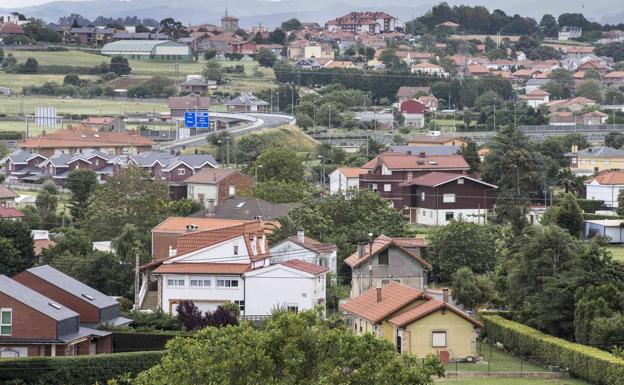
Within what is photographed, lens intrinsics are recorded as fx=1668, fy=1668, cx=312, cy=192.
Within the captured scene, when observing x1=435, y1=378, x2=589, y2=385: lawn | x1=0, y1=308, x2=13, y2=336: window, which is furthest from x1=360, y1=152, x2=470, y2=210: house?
x1=0, y1=308, x2=13, y2=336: window

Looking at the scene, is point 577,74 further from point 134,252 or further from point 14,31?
point 134,252

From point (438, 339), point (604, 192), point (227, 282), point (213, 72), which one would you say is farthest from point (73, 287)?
point (213, 72)

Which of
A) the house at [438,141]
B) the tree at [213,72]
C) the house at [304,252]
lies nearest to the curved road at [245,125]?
the house at [438,141]

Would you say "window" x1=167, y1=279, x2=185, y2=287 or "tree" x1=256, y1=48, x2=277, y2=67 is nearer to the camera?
"window" x1=167, y1=279, x2=185, y2=287

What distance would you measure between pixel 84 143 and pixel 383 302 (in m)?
42.8

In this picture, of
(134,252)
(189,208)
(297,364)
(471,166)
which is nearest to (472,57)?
(471,166)

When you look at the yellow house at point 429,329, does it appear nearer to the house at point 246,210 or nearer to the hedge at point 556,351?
the hedge at point 556,351

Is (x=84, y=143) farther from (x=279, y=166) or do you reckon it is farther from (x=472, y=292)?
(x=472, y=292)

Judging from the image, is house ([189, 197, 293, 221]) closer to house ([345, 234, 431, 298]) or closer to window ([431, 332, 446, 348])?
house ([345, 234, 431, 298])

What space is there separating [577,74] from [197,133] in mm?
49902

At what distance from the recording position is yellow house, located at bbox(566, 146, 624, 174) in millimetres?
64375

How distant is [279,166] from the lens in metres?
56.7

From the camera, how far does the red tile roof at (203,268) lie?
3256cm

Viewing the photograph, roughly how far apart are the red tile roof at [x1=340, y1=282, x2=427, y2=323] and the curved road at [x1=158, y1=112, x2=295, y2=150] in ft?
128
